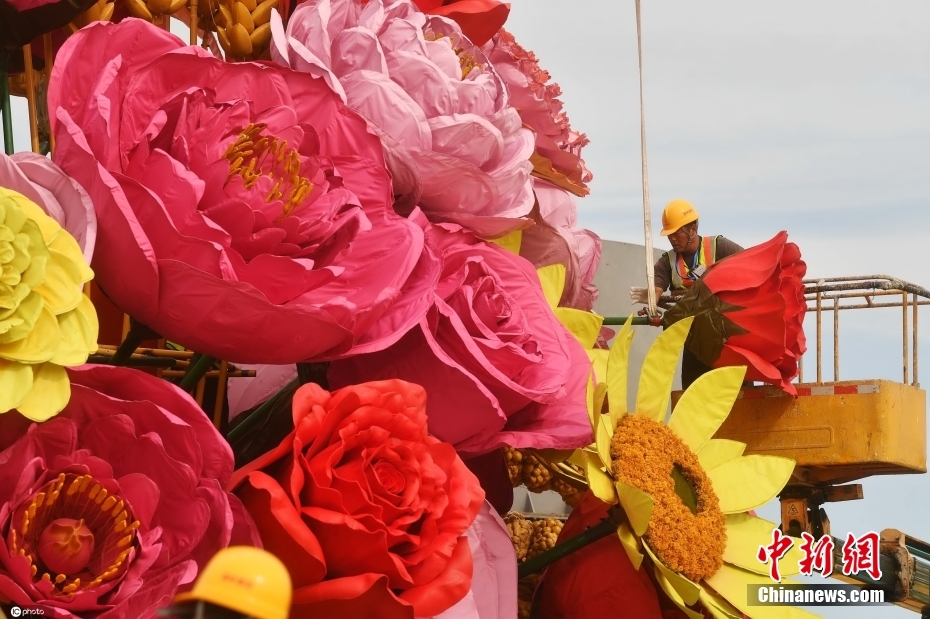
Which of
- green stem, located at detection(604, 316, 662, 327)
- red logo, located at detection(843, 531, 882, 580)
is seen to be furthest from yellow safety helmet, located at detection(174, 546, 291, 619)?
red logo, located at detection(843, 531, 882, 580)

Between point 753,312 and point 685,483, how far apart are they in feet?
0.59

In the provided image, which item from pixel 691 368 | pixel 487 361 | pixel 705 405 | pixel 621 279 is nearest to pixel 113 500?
pixel 487 361

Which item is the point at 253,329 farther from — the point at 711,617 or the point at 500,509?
the point at 711,617

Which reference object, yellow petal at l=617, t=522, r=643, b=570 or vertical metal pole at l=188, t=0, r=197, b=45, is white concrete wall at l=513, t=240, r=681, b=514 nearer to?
yellow petal at l=617, t=522, r=643, b=570

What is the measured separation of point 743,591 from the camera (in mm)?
488

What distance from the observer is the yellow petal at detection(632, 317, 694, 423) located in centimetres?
51

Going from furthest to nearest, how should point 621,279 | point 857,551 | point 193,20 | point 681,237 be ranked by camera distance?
1. point 681,237
2. point 621,279
3. point 857,551
4. point 193,20

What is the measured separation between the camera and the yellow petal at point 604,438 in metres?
0.42

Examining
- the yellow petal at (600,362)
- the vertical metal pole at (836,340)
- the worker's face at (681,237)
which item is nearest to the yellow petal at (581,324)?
the yellow petal at (600,362)

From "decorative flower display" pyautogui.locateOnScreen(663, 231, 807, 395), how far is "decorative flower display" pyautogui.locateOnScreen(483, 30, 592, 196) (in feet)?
0.37

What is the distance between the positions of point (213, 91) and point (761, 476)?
0.36 m

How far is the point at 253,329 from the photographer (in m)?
0.27

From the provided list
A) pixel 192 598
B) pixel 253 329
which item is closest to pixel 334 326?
pixel 253 329

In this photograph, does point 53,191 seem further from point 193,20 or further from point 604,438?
point 604,438
